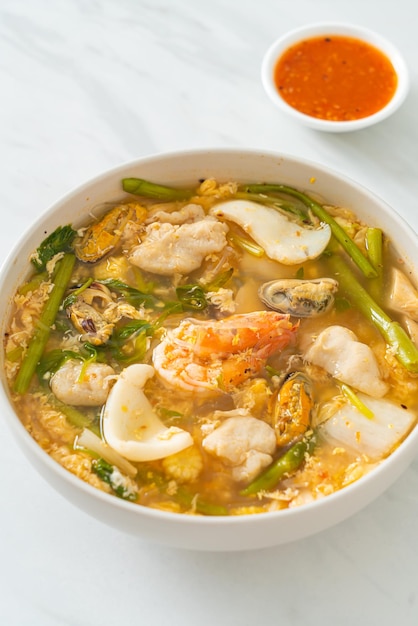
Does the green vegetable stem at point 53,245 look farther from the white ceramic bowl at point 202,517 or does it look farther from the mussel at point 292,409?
the mussel at point 292,409

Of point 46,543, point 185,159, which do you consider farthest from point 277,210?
point 46,543

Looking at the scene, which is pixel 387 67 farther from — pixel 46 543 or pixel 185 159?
pixel 46 543

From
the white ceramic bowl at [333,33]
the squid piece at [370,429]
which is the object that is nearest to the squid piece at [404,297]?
the squid piece at [370,429]

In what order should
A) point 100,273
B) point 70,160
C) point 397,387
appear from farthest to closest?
point 70,160 → point 100,273 → point 397,387

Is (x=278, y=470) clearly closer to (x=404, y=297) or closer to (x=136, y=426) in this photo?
(x=136, y=426)

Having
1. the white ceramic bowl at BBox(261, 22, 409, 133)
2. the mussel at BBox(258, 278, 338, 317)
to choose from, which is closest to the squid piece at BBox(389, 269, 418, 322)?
the mussel at BBox(258, 278, 338, 317)

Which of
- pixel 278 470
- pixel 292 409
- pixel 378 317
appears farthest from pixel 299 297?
pixel 278 470

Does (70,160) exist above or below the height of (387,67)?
below
